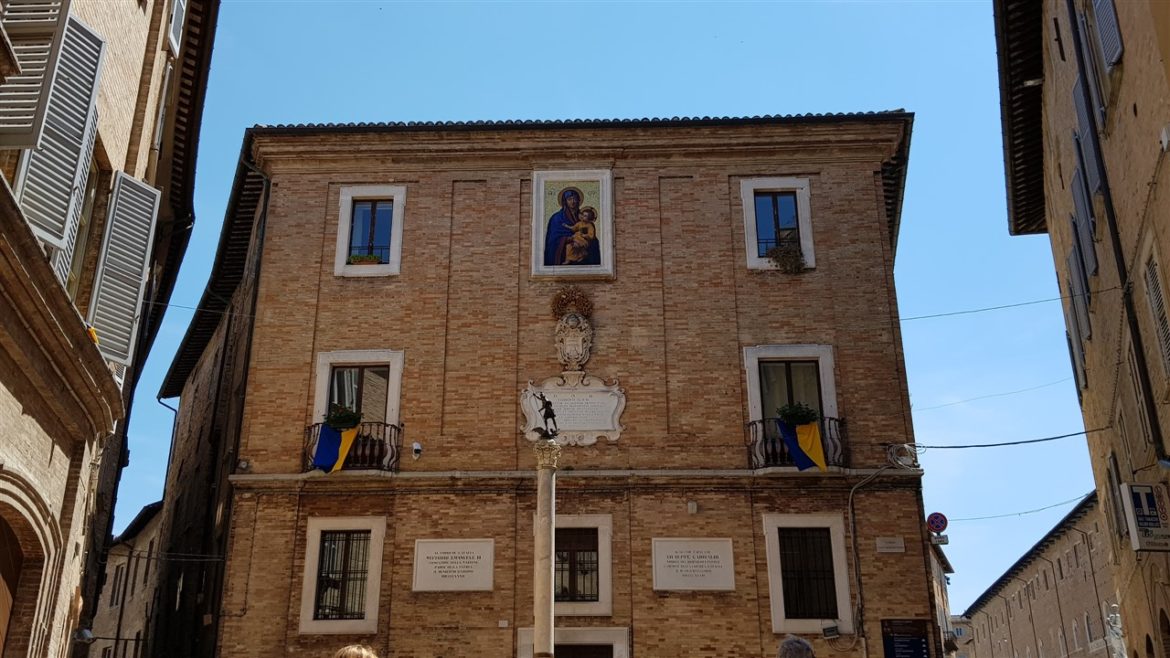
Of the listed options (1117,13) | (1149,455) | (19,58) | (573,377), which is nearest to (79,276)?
(19,58)

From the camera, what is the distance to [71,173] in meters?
9.97

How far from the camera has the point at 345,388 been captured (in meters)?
19.3

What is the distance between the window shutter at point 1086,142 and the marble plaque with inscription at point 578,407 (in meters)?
7.95

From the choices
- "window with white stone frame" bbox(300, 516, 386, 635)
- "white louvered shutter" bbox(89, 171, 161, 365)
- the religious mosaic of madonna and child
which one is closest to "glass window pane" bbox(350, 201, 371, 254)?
the religious mosaic of madonna and child

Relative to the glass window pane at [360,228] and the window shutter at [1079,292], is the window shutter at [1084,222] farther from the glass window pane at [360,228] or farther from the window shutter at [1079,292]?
the glass window pane at [360,228]

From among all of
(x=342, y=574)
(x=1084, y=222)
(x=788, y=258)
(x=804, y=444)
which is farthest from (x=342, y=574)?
(x=1084, y=222)

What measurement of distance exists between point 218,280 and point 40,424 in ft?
51.2

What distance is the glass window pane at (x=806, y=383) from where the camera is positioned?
19.1 m

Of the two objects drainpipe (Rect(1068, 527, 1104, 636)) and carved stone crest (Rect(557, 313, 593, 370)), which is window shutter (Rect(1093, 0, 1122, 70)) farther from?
drainpipe (Rect(1068, 527, 1104, 636))

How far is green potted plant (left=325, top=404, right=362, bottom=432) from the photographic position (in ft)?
60.9

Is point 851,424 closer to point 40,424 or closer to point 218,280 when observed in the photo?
point 40,424

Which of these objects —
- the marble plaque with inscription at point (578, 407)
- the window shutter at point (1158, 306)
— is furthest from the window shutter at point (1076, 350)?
the marble plaque with inscription at point (578, 407)

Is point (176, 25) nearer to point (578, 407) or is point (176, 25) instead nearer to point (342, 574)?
point (578, 407)

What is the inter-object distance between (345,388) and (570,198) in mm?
5346
